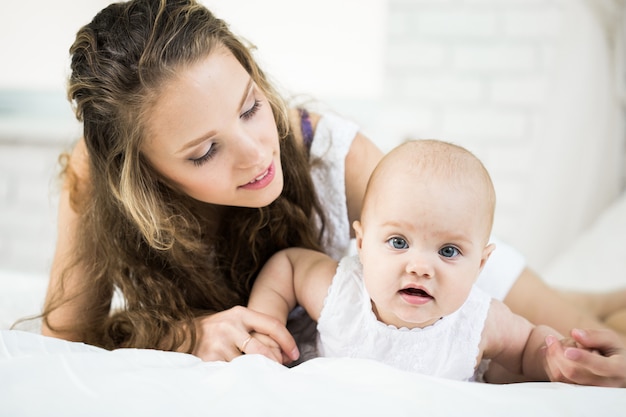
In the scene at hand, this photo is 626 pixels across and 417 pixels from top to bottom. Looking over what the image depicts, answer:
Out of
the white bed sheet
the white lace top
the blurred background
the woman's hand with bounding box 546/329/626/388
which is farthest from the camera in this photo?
the blurred background

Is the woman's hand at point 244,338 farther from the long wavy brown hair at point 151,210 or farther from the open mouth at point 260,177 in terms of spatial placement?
the open mouth at point 260,177

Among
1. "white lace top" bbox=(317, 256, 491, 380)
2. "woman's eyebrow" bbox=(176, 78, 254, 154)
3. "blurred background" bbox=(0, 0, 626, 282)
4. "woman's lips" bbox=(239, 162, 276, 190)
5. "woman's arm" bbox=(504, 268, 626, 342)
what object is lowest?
"white lace top" bbox=(317, 256, 491, 380)

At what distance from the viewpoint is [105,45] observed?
1.09 metres

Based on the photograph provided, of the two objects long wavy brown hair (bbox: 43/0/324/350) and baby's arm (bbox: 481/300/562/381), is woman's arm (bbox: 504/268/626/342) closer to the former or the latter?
baby's arm (bbox: 481/300/562/381)

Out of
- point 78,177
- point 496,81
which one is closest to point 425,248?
point 78,177

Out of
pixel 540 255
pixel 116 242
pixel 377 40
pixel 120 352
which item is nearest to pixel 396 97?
pixel 377 40

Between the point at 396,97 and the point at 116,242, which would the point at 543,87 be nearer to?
the point at 396,97

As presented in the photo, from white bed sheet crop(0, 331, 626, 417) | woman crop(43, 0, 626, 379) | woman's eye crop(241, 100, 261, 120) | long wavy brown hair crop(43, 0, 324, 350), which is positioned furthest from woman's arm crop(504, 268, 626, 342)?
woman's eye crop(241, 100, 261, 120)

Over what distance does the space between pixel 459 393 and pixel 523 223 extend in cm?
185

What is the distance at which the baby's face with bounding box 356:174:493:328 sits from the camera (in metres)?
0.92

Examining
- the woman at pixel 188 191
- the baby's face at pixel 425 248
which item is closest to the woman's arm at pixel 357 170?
the woman at pixel 188 191

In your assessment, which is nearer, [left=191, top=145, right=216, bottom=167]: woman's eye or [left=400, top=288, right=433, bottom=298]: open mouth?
[left=400, top=288, right=433, bottom=298]: open mouth

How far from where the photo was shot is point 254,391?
744 mm

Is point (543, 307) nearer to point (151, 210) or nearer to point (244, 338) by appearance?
point (244, 338)
